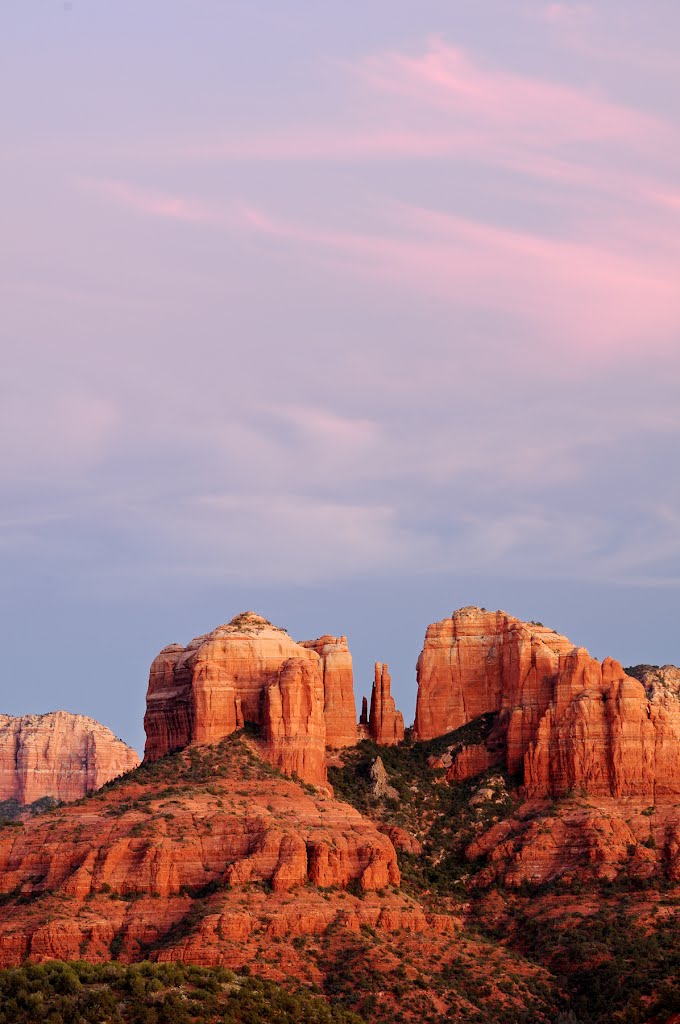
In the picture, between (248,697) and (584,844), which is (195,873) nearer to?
(248,697)

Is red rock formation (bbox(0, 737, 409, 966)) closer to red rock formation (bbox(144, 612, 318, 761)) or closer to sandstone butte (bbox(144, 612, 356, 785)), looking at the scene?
sandstone butte (bbox(144, 612, 356, 785))

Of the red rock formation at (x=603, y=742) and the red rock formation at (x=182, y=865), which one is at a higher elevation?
the red rock formation at (x=603, y=742)

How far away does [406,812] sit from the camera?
7726 inches

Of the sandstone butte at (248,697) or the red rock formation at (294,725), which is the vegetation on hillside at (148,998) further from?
the sandstone butte at (248,697)

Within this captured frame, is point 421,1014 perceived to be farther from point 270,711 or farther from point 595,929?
point 270,711

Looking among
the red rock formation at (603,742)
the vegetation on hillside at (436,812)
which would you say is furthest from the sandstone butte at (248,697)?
the red rock formation at (603,742)

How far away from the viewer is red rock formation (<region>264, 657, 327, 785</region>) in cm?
18550

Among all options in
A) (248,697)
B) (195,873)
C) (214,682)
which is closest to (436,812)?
(248,697)

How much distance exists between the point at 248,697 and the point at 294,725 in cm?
551

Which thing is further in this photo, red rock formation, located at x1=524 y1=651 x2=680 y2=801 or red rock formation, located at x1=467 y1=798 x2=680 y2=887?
red rock formation, located at x1=524 y1=651 x2=680 y2=801

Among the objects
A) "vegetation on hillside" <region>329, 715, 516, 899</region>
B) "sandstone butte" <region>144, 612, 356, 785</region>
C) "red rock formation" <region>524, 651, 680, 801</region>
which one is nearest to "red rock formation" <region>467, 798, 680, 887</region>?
"vegetation on hillside" <region>329, 715, 516, 899</region>

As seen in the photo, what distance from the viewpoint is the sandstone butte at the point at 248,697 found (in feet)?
610

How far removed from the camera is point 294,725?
612ft

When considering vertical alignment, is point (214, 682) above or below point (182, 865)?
above
